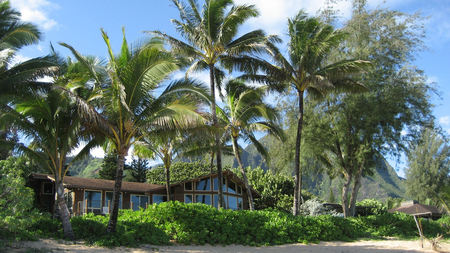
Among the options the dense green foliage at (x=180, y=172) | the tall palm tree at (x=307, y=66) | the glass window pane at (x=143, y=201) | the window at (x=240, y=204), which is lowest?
the window at (x=240, y=204)

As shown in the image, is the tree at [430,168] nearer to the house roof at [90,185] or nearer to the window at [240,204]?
the window at [240,204]

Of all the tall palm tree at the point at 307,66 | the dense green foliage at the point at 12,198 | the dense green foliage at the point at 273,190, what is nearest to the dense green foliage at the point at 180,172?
the dense green foliage at the point at 273,190

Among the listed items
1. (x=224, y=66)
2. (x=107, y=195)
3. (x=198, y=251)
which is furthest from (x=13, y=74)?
(x=107, y=195)

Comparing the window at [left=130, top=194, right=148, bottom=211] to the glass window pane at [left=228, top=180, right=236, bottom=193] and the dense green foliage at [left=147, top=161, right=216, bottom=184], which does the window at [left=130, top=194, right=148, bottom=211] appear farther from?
the dense green foliage at [left=147, top=161, right=216, bottom=184]

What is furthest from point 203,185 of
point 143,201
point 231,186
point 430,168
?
point 430,168

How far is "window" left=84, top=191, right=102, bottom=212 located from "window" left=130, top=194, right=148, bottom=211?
262cm

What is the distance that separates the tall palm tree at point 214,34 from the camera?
17219mm

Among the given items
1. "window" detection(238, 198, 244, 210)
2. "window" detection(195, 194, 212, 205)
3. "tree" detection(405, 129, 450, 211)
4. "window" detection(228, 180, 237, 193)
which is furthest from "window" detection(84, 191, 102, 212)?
"tree" detection(405, 129, 450, 211)

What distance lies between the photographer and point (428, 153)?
156ft

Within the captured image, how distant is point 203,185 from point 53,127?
17.8m

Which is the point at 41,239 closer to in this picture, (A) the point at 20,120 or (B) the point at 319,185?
(A) the point at 20,120

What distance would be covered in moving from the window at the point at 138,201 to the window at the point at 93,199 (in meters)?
2.62

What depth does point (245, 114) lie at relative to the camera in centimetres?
2030

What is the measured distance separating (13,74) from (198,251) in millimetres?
8321
